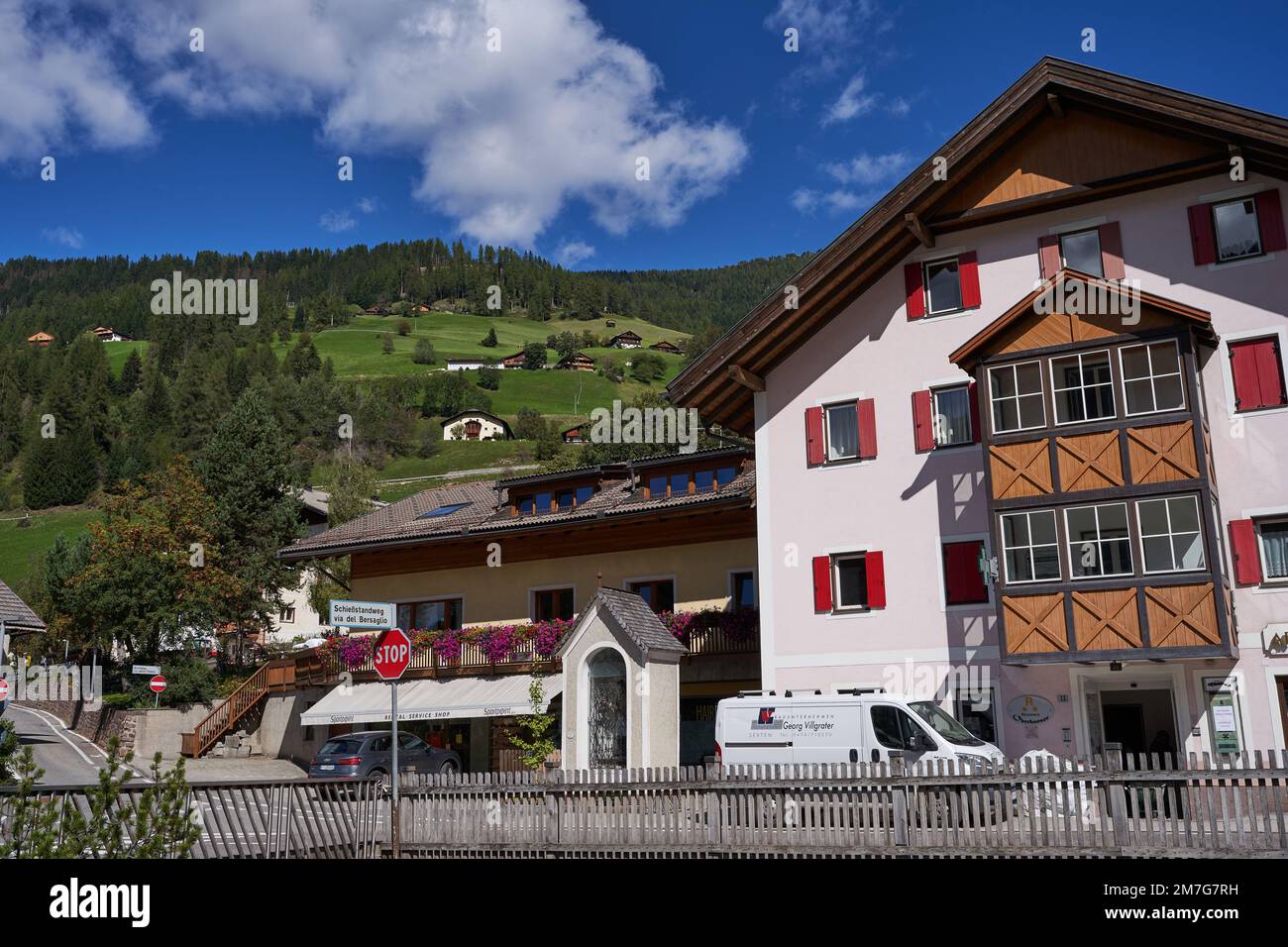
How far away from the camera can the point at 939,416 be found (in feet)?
78.3

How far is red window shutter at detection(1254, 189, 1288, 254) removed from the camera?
2095 cm

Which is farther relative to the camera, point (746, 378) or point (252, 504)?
point (252, 504)

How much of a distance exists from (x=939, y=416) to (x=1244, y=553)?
6426 millimetres

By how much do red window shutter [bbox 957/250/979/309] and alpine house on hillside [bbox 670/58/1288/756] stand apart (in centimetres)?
6

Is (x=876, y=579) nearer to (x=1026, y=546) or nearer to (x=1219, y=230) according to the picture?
(x=1026, y=546)

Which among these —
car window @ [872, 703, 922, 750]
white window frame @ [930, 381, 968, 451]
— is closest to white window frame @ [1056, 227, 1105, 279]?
white window frame @ [930, 381, 968, 451]

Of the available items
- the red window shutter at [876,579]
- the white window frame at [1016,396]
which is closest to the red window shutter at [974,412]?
the white window frame at [1016,396]

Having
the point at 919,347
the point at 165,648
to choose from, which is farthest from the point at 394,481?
the point at 919,347

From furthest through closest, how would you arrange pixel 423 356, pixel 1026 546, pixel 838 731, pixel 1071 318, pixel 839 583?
pixel 423 356, pixel 839 583, pixel 1071 318, pixel 1026 546, pixel 838 731

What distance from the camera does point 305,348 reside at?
485ft

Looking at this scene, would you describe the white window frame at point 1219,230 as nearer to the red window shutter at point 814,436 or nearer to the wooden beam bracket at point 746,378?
the red window shutter at point 814,436

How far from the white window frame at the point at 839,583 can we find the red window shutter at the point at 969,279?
5.80 metres
